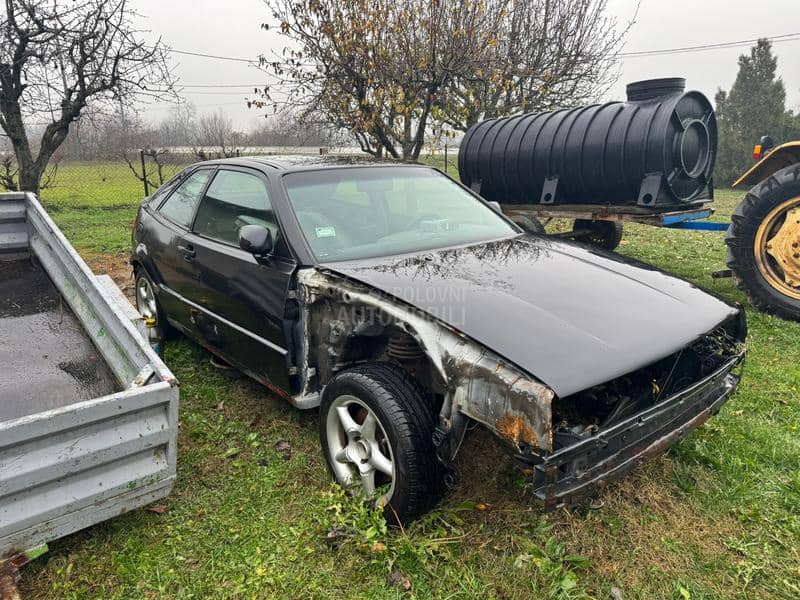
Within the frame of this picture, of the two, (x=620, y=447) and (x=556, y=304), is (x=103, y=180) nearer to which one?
(x=556, y=304)

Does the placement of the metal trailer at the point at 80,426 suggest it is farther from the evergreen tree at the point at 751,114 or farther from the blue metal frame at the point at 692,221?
the evergreen tree at the point at 751,114

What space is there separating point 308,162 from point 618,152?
11.5ft

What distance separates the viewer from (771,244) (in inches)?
195

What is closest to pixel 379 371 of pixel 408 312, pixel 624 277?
pixel 408 312

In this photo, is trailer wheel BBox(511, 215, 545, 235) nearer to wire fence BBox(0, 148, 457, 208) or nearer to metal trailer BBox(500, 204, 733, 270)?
metal trailer BBox(500, 204, 733, 270)

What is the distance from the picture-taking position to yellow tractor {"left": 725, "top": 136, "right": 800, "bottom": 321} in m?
4.83

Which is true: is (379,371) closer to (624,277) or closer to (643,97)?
(624,277)

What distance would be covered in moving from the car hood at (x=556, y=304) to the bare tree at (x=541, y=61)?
7.74 metres

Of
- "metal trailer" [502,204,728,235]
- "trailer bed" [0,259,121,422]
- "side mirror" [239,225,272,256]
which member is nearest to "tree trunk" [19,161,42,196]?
"trailer bed" [0,259,121,422]

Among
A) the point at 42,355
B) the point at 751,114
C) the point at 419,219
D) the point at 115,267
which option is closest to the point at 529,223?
the point at 419,219

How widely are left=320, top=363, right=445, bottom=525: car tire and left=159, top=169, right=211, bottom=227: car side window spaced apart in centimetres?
194

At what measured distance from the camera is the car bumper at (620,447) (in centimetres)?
179

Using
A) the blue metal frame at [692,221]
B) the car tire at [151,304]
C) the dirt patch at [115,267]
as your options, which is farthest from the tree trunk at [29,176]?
the blue metal frame at [692,221]

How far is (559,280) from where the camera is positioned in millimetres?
2498
